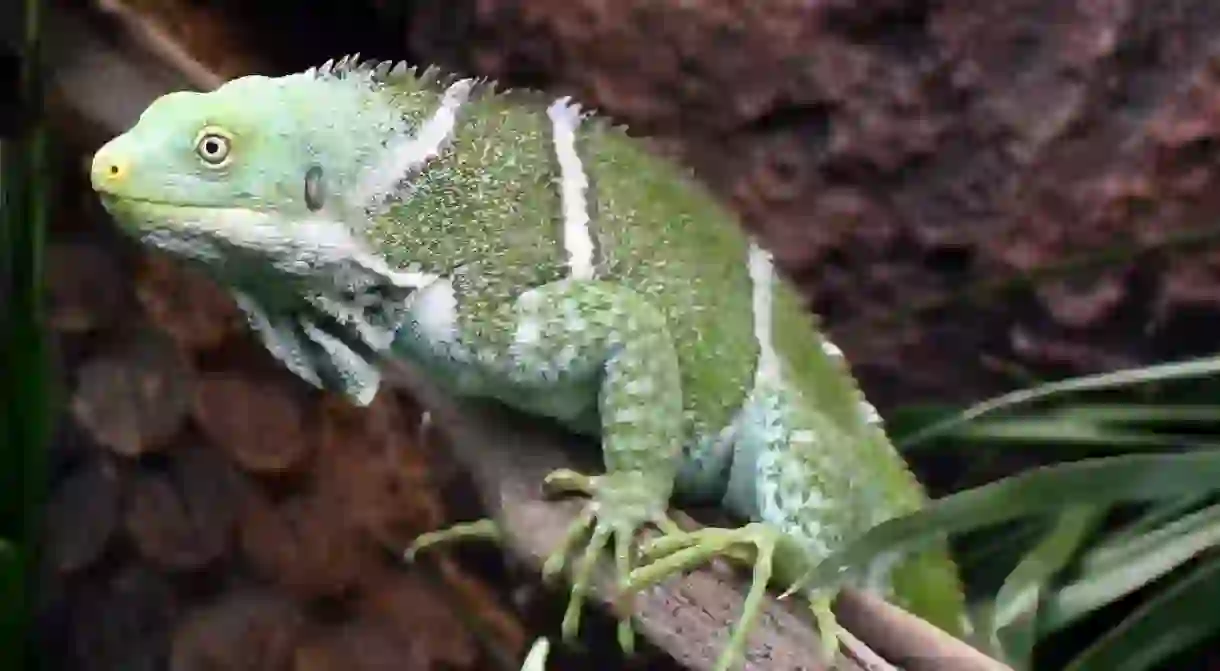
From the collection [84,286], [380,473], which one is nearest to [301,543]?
[380,473]

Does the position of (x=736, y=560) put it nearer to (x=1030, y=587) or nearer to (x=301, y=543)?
(x=1030, y=587)

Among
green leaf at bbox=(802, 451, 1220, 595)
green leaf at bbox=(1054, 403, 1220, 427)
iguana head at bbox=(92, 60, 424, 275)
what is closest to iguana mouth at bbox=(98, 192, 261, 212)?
iguana head at bbox=(92, 60, 424, 275)

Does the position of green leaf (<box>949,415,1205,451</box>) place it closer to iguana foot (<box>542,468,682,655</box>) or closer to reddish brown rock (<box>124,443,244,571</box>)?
iguana foot (<box>542,468,682,655</box>)

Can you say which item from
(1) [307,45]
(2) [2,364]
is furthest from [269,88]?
(1) [307,45]

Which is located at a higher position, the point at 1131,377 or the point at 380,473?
the point at 1131,377

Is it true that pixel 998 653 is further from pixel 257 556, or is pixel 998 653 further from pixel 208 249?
pixel 257 556
